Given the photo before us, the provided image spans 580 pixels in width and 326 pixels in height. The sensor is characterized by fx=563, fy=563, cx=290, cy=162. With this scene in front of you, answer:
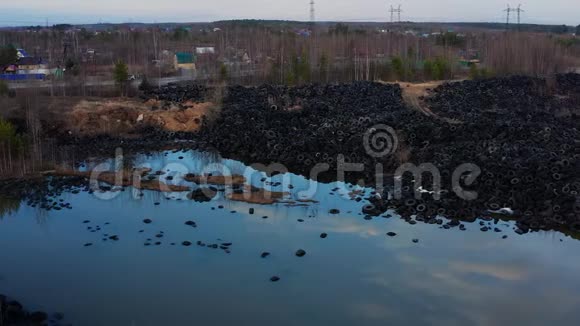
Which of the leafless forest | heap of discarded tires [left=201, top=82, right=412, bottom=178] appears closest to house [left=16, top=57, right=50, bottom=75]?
the leafless forest

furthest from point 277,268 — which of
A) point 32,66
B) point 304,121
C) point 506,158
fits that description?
point 32,66

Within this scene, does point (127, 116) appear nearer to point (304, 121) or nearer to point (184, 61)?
point (304, 121)

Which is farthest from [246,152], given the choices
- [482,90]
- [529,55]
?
[529,55]

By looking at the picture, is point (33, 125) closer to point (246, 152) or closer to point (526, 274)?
point (246, 152)

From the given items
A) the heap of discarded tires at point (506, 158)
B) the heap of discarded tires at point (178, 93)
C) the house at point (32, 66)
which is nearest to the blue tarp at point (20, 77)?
the house at point (32, 66)

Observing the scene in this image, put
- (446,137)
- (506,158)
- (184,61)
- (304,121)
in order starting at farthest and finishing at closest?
(184,61) → (304,121) → (446,137) → (506,158)

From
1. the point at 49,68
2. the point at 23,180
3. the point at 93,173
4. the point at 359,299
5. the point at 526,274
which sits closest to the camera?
the point at 359,299
